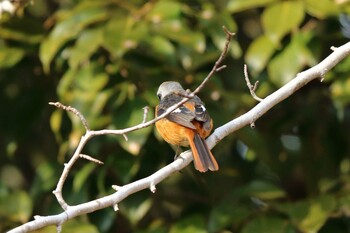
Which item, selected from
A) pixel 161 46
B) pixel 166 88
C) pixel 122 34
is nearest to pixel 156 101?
pixel 166 88

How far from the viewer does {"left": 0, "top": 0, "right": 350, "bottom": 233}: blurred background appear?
5246 millimetres

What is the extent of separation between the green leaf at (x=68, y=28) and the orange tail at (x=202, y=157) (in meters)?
1.16

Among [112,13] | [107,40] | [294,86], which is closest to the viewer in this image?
[294,86]

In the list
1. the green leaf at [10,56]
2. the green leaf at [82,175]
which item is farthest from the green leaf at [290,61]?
the green leaf at [10,56]

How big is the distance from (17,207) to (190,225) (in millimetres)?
1068

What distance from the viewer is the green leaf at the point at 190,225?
529cm

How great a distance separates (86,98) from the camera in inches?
213

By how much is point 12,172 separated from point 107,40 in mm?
2349

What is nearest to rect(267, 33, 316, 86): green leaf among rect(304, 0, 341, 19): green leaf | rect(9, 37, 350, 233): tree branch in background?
rect(304, 0, 341, 19): green leaf

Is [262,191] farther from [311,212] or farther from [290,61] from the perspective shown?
[290,61]

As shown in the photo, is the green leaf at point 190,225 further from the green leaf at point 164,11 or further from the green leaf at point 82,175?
the green leaf at point 164,11

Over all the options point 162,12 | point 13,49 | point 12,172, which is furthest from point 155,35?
point 12,172

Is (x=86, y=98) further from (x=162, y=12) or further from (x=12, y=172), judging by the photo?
(x=12, y=172)

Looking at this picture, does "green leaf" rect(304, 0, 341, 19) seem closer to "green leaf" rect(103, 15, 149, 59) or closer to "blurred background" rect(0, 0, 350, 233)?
"blurred background" rect(0, 0, 350, 233)
